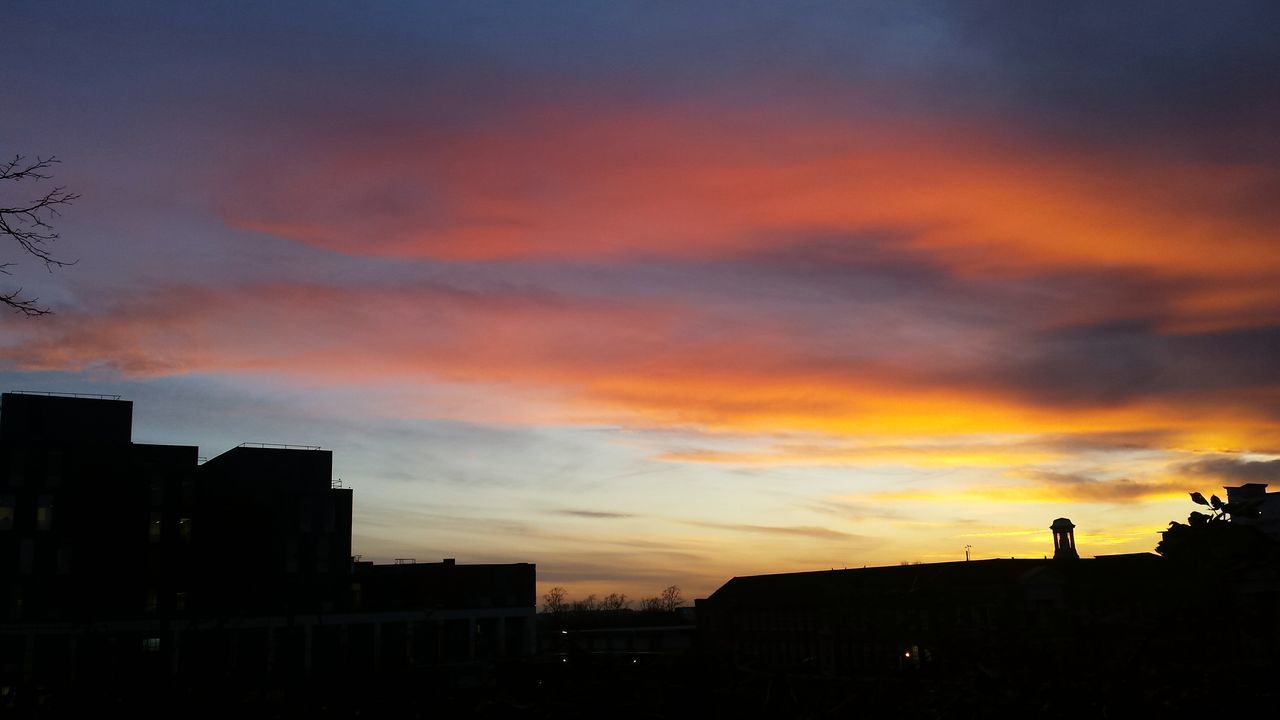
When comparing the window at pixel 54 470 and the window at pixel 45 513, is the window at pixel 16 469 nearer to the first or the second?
the window at pixel 54 470

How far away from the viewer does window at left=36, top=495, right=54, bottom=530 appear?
91.0m

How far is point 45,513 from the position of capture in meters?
91.1

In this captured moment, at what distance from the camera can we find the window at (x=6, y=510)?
89.9 meters

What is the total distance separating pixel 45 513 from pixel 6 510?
2.89m

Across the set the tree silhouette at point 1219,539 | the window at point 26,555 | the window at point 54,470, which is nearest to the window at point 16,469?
the window at point 54,470

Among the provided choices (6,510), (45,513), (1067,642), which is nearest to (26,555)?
(45,513)

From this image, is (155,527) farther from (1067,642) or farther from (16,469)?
(1067,642)

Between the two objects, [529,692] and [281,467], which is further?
[281,467]

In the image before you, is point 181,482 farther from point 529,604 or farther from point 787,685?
point 787,685

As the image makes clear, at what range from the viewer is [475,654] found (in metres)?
117

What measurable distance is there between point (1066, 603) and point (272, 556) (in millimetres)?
100969

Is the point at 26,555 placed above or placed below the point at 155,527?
below

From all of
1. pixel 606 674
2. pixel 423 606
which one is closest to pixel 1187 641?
pixel 606 674

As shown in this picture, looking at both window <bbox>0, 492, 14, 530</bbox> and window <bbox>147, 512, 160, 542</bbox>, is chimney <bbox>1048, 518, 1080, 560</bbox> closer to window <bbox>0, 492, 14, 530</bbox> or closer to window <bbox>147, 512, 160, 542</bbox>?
window <bbox>147, 512, 160, 542</bbox>
